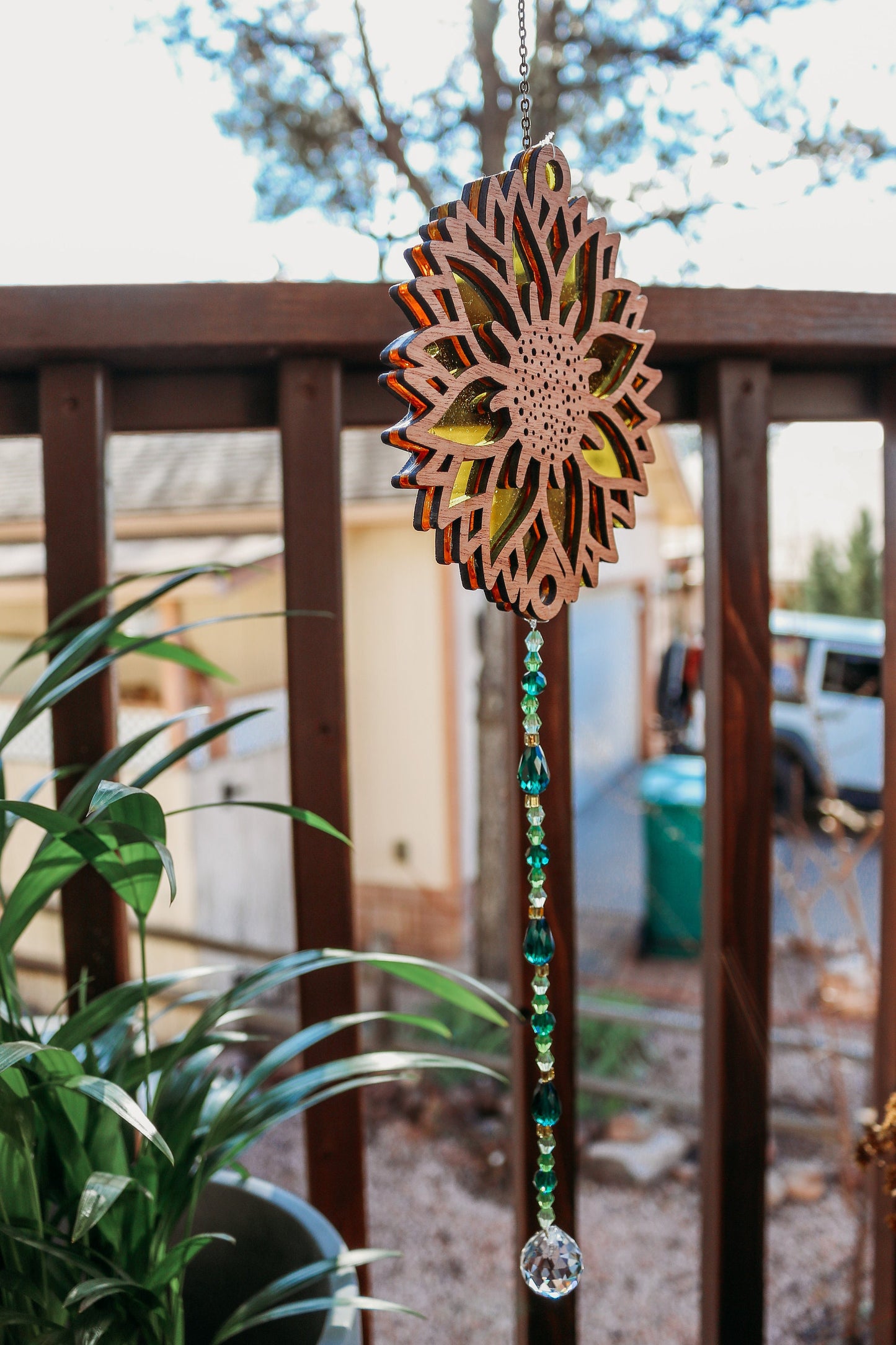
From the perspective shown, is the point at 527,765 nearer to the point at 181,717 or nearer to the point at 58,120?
the point at 181,717

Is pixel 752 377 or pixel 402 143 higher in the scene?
pixel 402 143

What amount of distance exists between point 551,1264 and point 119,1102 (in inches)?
12.5

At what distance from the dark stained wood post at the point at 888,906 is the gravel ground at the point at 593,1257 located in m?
1.68

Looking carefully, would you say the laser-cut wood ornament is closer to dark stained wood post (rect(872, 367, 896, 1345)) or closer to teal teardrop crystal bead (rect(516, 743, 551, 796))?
teal teardrop crystal bead (rect(516, 743, 551, 796))

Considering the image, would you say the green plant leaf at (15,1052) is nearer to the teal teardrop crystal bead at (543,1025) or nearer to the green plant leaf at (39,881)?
the green plant leaf at (39,881)

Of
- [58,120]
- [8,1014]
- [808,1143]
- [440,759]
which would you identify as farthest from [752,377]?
[440,759]

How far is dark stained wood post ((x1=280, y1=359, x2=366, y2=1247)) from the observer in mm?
863

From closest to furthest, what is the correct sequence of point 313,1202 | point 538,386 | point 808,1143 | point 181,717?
point 538,386 → point 181,717 → point 313,1202 → point 808,1143

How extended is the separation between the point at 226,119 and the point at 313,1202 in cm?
354

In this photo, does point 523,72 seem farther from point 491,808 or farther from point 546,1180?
point 491,808

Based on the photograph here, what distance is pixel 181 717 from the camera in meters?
0.71

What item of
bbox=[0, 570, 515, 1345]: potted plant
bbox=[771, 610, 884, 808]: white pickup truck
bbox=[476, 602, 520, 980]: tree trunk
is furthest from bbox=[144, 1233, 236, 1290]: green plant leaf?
bbox=[771, 610, 884, 808]: white pickup truck

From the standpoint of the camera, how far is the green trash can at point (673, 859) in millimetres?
4531

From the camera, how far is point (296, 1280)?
0.70 meters
